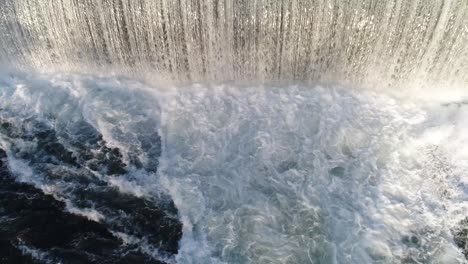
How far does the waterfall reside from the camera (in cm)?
804

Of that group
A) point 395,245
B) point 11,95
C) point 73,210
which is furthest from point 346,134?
point 11,95

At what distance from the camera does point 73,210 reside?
720cm

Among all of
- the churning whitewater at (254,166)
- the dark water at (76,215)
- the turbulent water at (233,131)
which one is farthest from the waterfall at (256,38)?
the dark water at (76,215)

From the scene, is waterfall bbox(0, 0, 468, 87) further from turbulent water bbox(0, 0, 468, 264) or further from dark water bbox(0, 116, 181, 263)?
dark water bbox(0, 116, 181, 263)

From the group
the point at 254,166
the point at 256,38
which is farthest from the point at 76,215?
the point at 256,38

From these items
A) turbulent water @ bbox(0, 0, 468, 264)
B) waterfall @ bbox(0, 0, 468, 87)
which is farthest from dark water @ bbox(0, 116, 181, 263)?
waterfall @ bbox(0, 0, 468, 87)

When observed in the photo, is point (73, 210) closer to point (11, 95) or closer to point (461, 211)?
point (11, 95)

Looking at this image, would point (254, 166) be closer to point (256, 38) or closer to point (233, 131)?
point (233, 131)

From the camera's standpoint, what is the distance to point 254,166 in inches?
306

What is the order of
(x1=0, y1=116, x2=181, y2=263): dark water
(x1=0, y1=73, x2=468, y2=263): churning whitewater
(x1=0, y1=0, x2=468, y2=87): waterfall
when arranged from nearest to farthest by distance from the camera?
(x1=0, y1=116, x2=181, y2=263): dark water, (x1=0, y1=73, x2=468, y2=263): churning whitewater, (x1=0, y1=0, x2=468, y2=87): waterfall

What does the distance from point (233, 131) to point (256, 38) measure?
1.61m

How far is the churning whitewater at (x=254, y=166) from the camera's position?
6871 mm

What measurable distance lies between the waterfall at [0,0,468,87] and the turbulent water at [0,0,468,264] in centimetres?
3

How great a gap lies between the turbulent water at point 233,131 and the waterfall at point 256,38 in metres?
0.03
